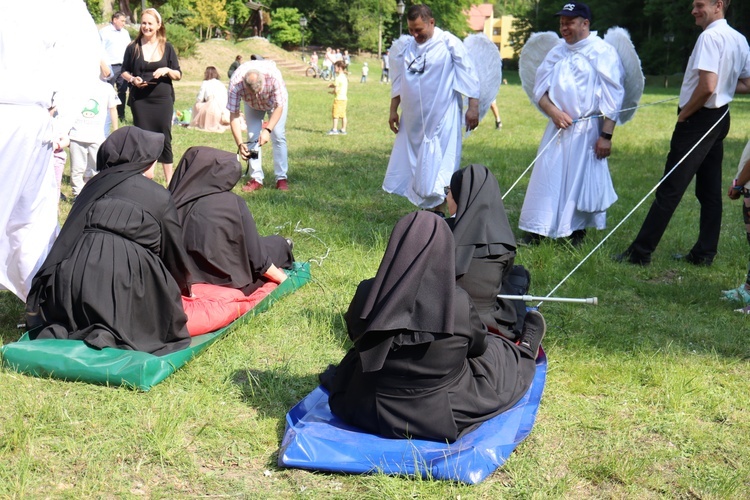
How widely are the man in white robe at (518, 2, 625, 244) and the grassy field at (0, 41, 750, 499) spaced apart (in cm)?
36

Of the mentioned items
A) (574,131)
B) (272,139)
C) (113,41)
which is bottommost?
(272,139)

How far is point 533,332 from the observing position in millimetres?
4750

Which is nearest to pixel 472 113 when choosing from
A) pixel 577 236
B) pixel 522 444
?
pixel 577 236

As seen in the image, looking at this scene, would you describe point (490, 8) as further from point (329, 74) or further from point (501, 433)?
point (501, 433)

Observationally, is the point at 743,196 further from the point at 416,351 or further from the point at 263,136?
the point at 263,136

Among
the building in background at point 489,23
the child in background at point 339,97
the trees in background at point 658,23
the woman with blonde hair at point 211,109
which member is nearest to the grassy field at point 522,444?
the child in background at point 339,97

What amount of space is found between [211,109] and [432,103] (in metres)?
8.68

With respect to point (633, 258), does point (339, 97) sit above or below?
above

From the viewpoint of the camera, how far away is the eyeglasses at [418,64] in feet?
25.0

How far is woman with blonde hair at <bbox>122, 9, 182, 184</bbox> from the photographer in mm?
8422

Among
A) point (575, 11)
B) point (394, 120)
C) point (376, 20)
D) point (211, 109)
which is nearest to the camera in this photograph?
point (575, 11)

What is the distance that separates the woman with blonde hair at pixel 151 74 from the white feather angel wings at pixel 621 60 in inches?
150

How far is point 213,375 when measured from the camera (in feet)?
14.8

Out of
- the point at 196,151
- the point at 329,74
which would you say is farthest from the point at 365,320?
the point at 329,74
